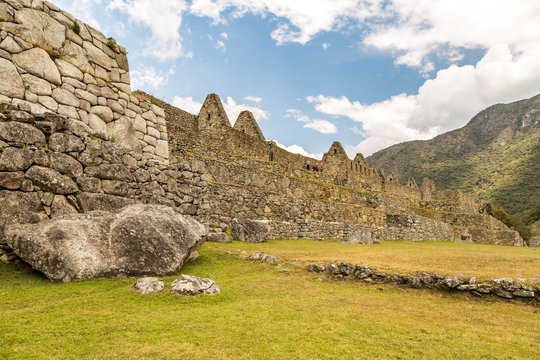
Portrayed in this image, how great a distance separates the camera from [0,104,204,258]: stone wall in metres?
5.38

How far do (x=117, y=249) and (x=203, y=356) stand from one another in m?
3.41

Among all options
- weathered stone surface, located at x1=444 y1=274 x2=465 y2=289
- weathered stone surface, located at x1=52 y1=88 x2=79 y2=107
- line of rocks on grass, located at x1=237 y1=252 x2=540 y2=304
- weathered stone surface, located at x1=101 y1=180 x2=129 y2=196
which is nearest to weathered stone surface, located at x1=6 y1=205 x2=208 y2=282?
weathered stone surface, located at x1=101 y1=180 x2=129 y2=196

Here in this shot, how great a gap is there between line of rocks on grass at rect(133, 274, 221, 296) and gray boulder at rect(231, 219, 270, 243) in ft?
24.7

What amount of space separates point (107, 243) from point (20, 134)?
256 cm

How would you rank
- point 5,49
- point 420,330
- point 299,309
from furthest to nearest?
point 5,49, point 299,309, point 420,330

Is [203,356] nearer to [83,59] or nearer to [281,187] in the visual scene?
[83,59]

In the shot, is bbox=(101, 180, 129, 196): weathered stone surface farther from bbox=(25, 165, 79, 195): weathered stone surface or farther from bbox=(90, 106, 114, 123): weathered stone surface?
bbox=(90, 106, 114, 123): weathered stone surface

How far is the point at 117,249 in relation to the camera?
5598 mm

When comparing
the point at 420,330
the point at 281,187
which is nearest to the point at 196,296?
the point at 420,330

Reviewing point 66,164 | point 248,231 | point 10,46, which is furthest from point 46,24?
point 248,231

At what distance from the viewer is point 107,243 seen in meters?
5.51

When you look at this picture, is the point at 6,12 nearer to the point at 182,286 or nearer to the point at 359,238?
the point at 182,286

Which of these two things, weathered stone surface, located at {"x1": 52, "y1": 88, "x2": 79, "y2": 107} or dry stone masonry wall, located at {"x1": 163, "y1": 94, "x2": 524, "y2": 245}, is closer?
weathered stone surface, located at {"x1": 52, "y1": 88, "x2": 79, "y2": 107}

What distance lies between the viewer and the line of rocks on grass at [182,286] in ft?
16.2
